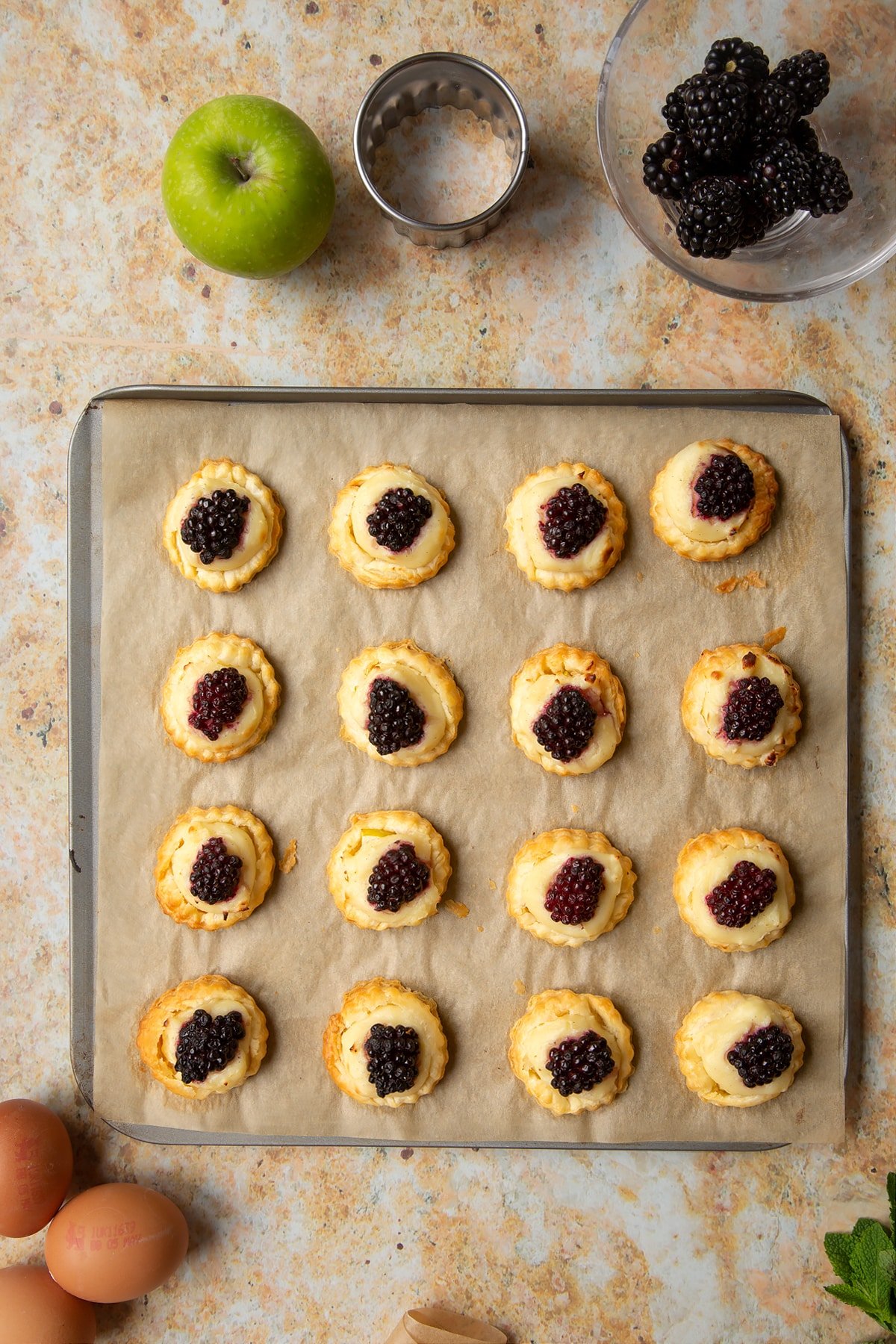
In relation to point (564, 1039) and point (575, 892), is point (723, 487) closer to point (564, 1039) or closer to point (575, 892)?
point (575, 892)

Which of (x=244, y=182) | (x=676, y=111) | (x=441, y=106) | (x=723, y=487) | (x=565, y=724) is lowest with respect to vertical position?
(x=565, y=724)

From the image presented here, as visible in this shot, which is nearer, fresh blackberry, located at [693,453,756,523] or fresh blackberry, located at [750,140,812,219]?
fresh blackberry, located at [750,140,812,219]

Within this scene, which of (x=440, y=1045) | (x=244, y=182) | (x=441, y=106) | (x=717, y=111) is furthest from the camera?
(x=441, y=106)

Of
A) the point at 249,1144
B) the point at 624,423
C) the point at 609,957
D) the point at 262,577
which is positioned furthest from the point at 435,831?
the point at 624,423

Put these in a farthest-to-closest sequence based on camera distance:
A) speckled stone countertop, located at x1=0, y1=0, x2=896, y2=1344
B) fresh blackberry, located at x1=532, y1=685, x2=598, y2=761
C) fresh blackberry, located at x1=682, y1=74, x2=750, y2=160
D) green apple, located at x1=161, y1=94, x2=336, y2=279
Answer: speckled stone countertop, located at x1=0, y1=0, x2=896, y2=1344
fresh blackberry, located at x1=532, y1=685, x2=598, y2=761
green apple, located at x1=161, y1=94, x2=336, y2=279
fresh blackberry, located at x1=682, y1=74, x2=750, y2=160

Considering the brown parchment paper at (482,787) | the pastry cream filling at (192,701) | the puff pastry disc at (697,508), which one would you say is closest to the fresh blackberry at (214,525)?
the brown parchment paper at (482,787)

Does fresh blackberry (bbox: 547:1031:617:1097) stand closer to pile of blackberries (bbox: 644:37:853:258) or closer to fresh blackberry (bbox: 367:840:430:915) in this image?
fresh blackberry (bbox: 367:840:430:915)

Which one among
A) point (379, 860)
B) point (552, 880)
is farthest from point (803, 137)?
point (379, 860)

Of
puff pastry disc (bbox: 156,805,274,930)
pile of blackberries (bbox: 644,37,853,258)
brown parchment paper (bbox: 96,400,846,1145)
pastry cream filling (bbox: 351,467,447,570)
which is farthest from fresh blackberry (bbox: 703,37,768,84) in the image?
puff pastry disc (bbox: 156,805,274,930)

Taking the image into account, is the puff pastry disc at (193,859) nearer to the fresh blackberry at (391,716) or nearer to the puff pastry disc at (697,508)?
the fresh blackberry at (391,716)
